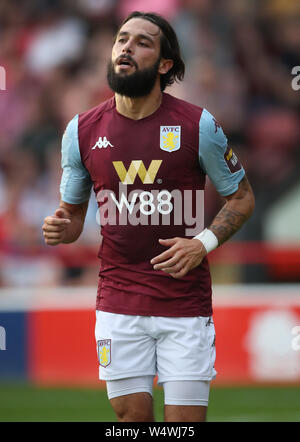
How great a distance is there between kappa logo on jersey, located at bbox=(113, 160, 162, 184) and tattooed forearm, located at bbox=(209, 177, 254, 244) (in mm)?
444

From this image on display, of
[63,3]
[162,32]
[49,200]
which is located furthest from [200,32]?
[162,32]

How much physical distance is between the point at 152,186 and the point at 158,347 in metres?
0.88

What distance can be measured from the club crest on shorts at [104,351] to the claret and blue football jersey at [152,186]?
185 mm

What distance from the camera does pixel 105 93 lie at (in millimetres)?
11211

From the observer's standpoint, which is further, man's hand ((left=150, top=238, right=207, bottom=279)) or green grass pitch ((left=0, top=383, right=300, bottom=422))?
green grass pitch ((left=0, top=383, right=300, bottom=422))

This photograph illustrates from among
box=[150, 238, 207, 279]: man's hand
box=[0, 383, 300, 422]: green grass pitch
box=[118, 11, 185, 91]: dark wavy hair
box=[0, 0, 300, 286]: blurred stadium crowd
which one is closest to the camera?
box=[150, 238, 207, 279]: man's hand

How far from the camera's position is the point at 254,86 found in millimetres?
11727

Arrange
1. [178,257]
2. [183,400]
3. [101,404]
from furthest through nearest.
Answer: [101,404]
[183,400]
[178,257]

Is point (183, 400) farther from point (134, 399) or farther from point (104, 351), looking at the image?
point (104, 351)

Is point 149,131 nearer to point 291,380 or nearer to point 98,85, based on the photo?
point 291,380

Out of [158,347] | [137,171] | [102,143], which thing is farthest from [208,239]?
[102,143]

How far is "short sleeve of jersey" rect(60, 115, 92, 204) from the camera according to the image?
5035mm

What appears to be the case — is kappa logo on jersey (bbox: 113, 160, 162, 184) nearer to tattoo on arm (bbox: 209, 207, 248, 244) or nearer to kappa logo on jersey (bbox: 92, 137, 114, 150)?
kappa logo on jersey (bbox: 92, 137, 114, 150)

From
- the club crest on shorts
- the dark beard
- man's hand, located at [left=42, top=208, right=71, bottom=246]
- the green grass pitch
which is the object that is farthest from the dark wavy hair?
the green grass pitch
